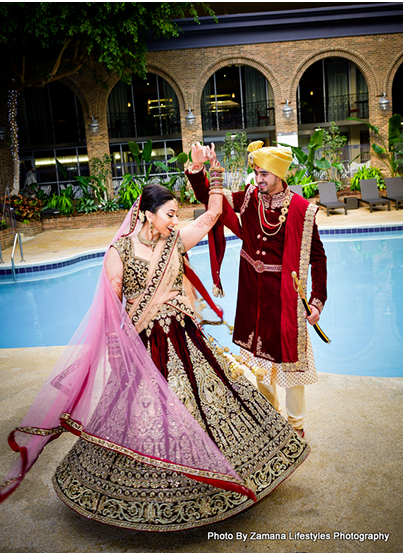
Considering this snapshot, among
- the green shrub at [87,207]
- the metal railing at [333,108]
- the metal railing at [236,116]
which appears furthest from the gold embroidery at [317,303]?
the metal railing at [333,108]

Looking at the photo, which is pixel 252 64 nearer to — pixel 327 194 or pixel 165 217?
pixel 327 194

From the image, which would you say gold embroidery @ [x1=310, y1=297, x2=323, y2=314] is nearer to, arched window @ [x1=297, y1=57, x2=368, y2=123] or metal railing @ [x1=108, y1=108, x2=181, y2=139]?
metal railing @ [x1=108, y1=108, x2=181, y2=139]

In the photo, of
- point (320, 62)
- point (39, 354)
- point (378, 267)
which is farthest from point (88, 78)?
point (39, 354)

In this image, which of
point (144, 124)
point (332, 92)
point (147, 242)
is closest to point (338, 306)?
point (147, 242)

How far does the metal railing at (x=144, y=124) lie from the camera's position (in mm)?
20266

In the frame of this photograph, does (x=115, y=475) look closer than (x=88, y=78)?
Yes

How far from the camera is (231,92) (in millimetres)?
21422

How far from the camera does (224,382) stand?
275 cm

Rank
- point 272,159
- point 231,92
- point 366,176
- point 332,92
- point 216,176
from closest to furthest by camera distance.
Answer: point 272,159
point 216,176
point 366,176
point 231,92
point 332,92

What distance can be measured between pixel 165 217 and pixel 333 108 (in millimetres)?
20916

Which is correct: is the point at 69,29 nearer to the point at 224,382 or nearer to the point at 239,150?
the point at 239,150

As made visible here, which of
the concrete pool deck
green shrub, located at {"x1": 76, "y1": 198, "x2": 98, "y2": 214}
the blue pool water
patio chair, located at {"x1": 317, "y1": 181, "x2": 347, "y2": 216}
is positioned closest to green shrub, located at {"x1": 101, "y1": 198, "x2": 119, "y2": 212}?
green shrub, located at {"x1": 76, "y1": 198, "x2": 98, "y2": 214}

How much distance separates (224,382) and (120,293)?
74 centimetres

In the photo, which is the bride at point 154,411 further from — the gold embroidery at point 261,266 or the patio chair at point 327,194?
the patio chair at point 327,194
